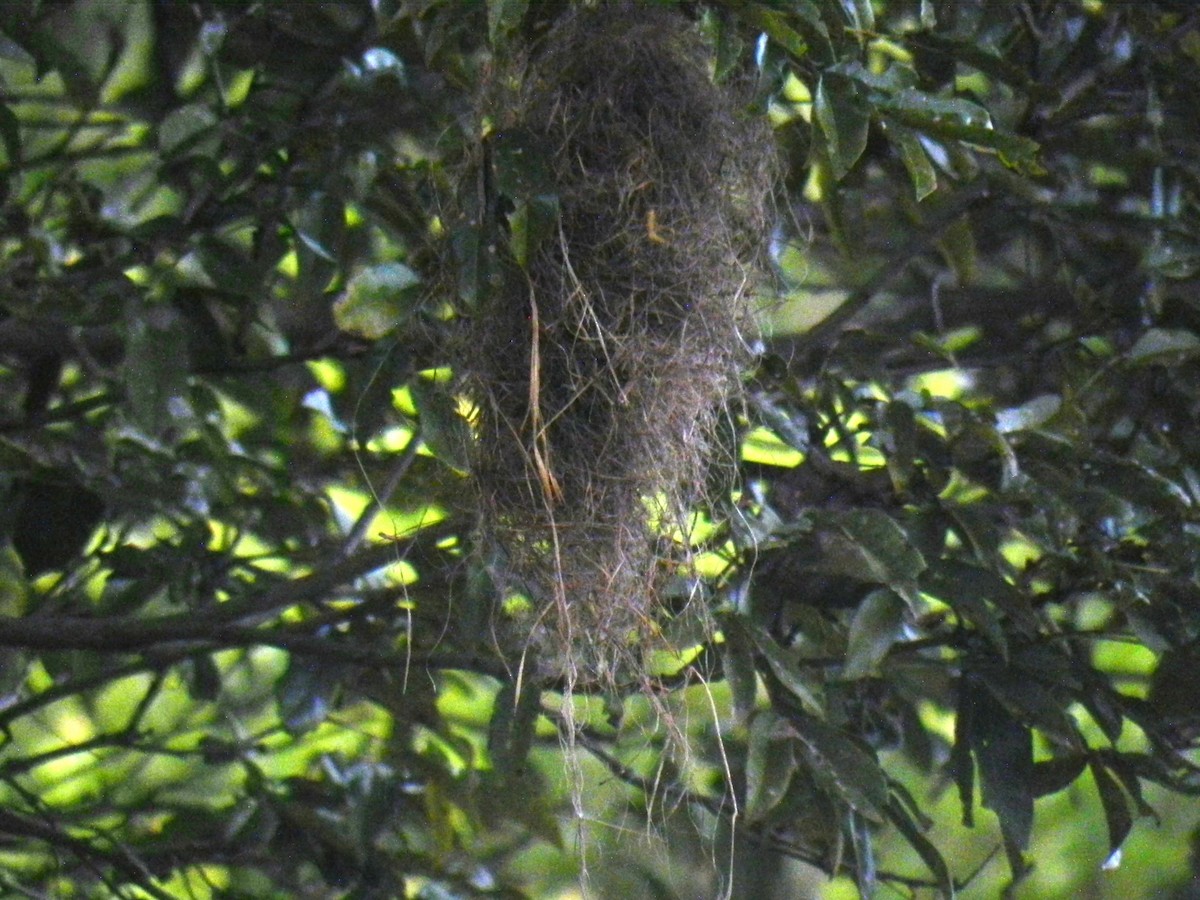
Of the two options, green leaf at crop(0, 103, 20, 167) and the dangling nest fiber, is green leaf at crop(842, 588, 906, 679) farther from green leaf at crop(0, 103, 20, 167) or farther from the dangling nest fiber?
green leaf at crop(0, 103, 20, 167)

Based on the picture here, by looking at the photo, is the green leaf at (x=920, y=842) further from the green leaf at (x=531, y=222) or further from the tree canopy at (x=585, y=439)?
the green leaf at (x=531, y=222)

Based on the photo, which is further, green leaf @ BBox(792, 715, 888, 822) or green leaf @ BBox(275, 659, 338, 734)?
green leaf @ BBox(275, 659, 338, 734)

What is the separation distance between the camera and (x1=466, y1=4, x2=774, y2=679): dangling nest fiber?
3.91 ft

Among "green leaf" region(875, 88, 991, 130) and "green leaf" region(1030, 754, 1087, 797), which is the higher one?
"green leaf" region(875, 88, 991, 130)

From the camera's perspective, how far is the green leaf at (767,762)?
1.33 meters

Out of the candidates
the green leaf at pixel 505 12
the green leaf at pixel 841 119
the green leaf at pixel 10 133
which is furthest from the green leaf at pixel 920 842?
the green leaf at pixel 10 133

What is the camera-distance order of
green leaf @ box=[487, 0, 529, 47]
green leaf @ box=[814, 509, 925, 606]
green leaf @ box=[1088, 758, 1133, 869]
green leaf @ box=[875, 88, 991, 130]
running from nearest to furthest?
green leaf @ box=[487, 0, 529, 47], green leaf @ box=[875, 88, 991, 130], green leaf @ box=[814, 509, 925, 606], green leaf @ box=[1088, 758, 1133, 869]

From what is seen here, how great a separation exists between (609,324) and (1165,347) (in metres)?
0.62

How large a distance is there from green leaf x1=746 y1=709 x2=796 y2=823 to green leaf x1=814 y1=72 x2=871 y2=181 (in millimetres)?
499

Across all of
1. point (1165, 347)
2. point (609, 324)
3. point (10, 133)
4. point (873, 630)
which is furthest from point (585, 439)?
point (10, 133)

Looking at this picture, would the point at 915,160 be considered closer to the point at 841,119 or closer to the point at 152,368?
the point at 841,119

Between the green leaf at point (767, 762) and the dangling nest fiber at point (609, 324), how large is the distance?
167 mm

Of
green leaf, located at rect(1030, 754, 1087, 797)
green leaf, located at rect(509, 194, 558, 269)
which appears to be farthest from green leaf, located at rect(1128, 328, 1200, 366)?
green leaf, located at rect(509, 194, 558, 269)

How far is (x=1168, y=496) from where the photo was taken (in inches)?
54.0
